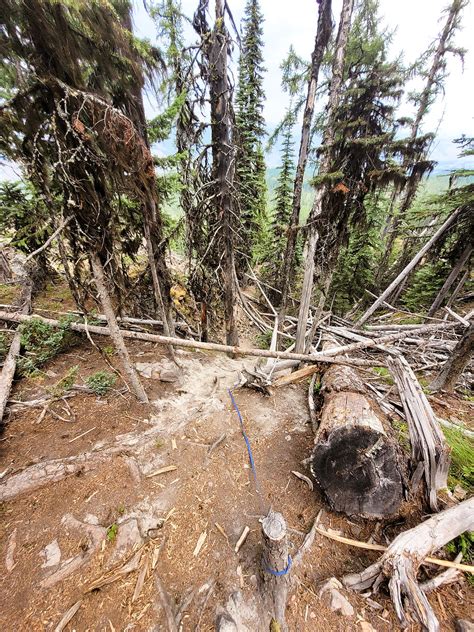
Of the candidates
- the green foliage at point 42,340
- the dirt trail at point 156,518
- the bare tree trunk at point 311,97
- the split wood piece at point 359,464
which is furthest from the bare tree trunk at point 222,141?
the split wood piece at point 359,464

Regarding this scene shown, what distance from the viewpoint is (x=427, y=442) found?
3.15 metres

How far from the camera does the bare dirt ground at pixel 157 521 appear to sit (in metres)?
2.40

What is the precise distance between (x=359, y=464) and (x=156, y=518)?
276cm

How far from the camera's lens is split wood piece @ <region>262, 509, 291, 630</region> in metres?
2.31

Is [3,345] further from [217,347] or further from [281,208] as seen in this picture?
[281,208]

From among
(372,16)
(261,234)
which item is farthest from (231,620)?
(372,16)

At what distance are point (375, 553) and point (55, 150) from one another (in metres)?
6.19

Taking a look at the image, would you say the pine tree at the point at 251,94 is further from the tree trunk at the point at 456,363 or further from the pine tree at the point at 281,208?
the tree trunk at the point at 456,363

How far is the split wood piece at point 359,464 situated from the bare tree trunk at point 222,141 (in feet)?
16.6

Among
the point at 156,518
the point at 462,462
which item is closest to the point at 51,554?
the point at 156,518

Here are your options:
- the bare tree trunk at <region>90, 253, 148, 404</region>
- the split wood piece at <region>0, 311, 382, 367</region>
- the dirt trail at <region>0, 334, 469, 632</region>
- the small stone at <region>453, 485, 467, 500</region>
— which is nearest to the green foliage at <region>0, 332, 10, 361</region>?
the split wood piece at <region>0, 311, 382, 367</region>

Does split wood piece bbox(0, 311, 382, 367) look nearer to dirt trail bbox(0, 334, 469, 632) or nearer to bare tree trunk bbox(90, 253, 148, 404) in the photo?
bare tree trunk bbox(90, 253, 148, 404)

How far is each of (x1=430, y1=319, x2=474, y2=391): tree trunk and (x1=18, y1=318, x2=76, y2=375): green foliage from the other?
8977 mm

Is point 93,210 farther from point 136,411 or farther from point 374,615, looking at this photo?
point 374,615
